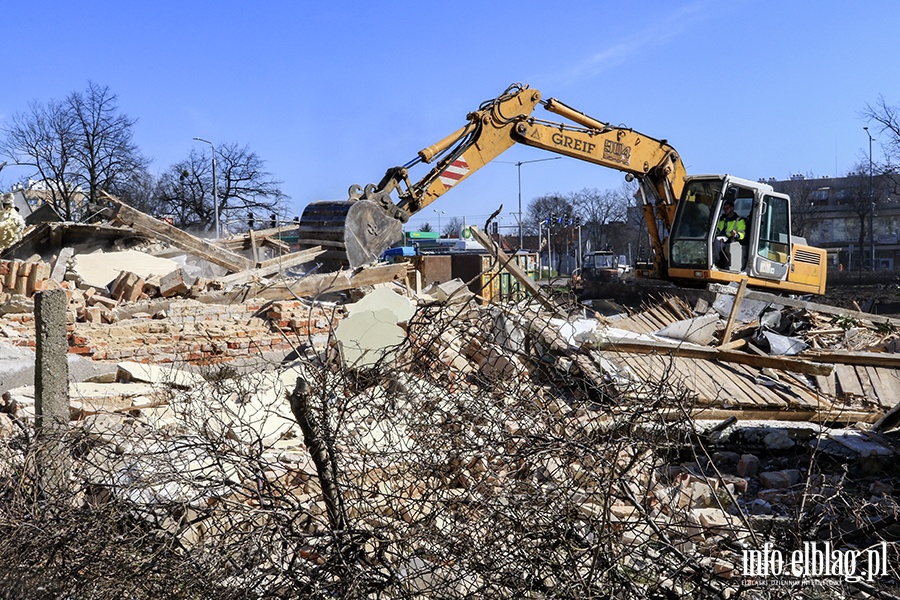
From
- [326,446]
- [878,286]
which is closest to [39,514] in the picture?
[326,446]

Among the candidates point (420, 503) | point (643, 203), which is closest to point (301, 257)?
point (643, 203)

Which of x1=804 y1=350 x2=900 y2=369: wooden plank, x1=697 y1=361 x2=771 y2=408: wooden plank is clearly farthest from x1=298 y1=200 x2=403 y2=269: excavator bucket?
x1=804 y1=350 x2=900 y2=369: wooden plank

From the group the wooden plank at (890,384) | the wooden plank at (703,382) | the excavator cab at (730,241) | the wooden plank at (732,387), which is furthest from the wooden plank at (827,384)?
the excavator cab at (730,241)

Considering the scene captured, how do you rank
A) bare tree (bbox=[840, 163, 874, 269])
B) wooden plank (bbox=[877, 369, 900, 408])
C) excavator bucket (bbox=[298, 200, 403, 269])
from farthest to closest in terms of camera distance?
bare tree (bbox=[840, 163, 874, 269]) < excavator bucket (bbox=[298, 200, 403, 269]) < wooden plank (bbox=[877, 369, 900, 408])

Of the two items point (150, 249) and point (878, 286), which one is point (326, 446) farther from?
point (878, 286)

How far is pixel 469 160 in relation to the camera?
509 inches

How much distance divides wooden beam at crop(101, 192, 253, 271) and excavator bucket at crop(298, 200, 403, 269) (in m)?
2.80

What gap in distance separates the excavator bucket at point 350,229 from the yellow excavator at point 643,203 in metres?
0.02

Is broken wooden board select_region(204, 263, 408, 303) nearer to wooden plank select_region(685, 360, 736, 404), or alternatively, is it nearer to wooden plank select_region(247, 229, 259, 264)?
wooden plank select_region(247, 229, 259, 264)

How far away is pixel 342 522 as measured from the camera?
3525 mm

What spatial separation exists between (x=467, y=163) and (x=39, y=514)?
9.73 meters

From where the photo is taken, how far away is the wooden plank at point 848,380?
32.9 ft

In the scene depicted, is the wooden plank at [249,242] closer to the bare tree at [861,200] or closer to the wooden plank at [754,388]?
the wooden plank at [754,388]

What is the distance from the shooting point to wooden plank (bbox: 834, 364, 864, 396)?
10023 mm
